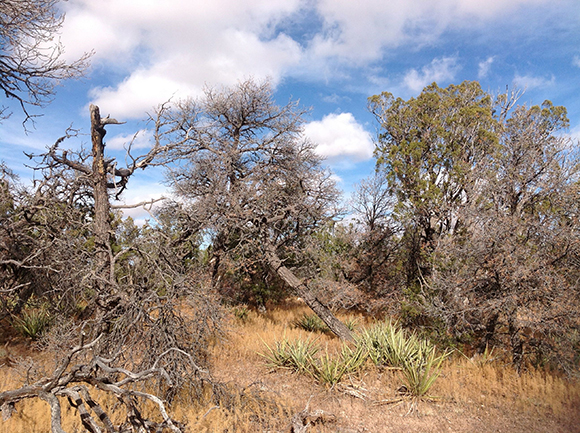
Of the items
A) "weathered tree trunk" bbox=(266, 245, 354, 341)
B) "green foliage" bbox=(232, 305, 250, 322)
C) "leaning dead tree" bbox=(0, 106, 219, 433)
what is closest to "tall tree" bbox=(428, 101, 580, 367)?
"weathered tree trunk" bbox=(266, 245, 354, 341)

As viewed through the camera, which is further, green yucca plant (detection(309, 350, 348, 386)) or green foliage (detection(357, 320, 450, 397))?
green yucca plant (detection(309, 350, 348, 386))

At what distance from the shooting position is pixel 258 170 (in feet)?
39.0

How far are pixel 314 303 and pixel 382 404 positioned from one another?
3.76 meters

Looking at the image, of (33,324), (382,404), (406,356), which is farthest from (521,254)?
(33,324)

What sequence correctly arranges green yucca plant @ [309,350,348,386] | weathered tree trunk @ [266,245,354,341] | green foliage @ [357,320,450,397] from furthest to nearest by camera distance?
1. weathered tree trunk @ [266,245,354,341]
2. green yucca plant @ [309,350,348,386]
3. green foliage @ [357,320,450,397]

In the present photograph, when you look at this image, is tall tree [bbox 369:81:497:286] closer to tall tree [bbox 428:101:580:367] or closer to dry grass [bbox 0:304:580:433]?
tall tree [bbox 428:101:580:367]

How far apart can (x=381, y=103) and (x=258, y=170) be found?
15.6 ft

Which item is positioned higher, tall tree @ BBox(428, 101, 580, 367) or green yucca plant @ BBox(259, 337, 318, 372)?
tall tree @ BBox(428, 101, 580, 367)

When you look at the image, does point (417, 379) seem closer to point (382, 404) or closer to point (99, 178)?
point (382, 404)

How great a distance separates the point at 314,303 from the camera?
392 inches

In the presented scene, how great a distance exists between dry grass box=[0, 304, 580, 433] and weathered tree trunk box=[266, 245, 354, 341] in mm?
1978

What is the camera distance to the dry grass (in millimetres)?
5379

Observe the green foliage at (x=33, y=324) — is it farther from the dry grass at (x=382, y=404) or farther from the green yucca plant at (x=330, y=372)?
the green yucca plant at (x=330, y=372)

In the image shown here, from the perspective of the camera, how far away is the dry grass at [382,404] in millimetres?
5379
